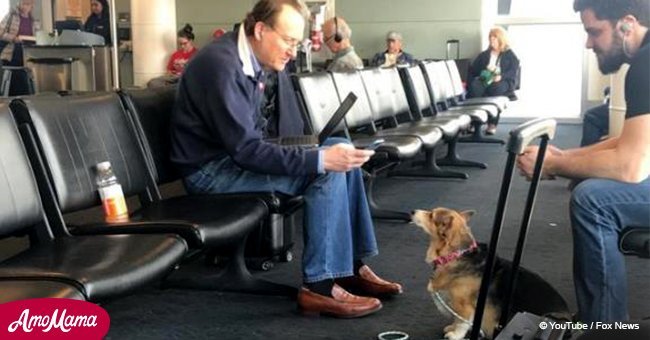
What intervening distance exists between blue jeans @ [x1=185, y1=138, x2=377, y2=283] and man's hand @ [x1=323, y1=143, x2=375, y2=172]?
0.05m

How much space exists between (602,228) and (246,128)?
1.15 meters

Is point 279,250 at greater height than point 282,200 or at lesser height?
lesser

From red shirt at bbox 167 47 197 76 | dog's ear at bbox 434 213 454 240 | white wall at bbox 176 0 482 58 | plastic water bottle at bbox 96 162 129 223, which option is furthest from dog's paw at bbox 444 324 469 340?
white wall at bbox 176 0 482 58

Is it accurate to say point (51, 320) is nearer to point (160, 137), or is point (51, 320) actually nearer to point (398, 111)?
point (160, 137)

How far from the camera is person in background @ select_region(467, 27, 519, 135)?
8.34 m

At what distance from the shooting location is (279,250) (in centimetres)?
329

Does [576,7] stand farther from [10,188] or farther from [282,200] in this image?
[10,188]

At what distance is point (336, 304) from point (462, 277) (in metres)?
0.45

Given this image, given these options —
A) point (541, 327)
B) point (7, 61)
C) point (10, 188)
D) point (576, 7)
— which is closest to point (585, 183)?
point (576, 7)

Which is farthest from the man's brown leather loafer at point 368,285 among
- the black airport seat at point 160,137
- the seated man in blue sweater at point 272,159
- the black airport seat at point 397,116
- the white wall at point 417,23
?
the white wall at point 417,23

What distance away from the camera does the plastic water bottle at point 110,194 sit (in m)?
2.32

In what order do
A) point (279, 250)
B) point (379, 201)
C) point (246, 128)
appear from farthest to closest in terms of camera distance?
point (379, 201)
point (279, 250)
point (246, 128)

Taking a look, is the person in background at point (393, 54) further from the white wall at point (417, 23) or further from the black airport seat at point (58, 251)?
the black airport seat at point (58, 251)

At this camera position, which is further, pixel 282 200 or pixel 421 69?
pixel 421 69
